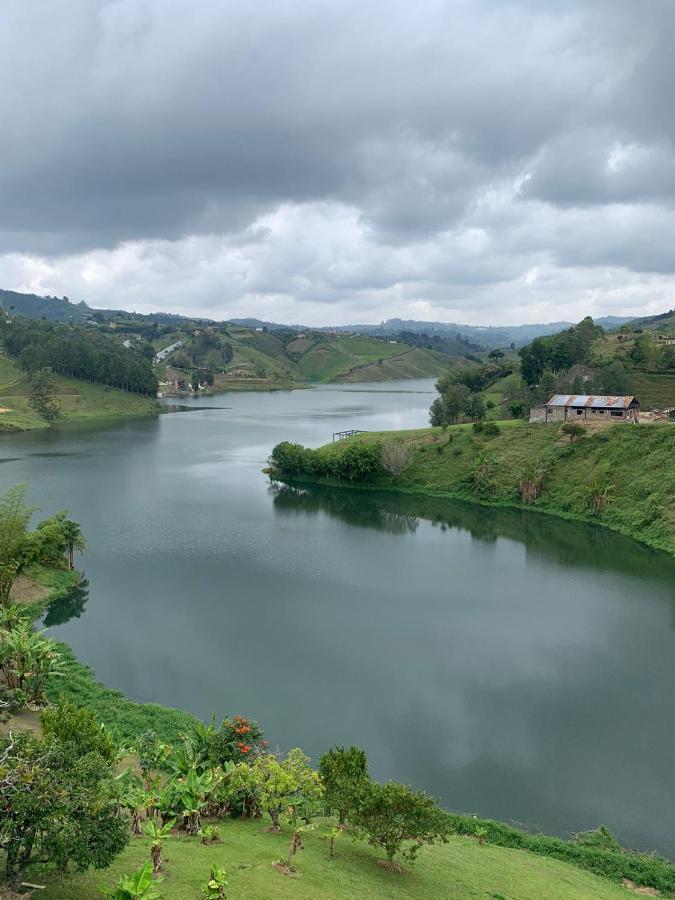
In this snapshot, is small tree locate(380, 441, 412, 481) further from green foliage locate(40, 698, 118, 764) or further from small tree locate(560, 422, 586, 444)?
green foliage locate(40, 698, 118, 764)

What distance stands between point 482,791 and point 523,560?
33.5 meters

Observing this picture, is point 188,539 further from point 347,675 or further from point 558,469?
point 558,469

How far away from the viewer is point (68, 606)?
149ft

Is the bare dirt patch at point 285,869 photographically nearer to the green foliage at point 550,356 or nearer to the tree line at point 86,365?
the green foliage at point 550,356

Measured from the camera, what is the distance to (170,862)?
51.9ft

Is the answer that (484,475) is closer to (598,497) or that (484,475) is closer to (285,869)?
(598,497)

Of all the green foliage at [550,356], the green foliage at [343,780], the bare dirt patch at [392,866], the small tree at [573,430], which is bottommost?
the bare dirt patch at [392,866]

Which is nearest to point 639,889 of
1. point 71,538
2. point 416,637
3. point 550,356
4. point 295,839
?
point 295,839

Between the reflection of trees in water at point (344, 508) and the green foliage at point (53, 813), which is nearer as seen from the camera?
the green foliage at point (53, 813)

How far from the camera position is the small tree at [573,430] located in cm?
8131

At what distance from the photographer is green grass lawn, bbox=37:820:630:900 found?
14.6 meters

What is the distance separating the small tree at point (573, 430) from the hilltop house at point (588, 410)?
4519 mm

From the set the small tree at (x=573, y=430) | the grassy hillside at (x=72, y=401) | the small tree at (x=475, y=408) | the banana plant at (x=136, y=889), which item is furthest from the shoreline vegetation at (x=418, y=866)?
the grassy hillside at (x=72, y=401)

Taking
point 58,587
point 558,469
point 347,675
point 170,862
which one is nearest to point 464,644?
point 347,675
